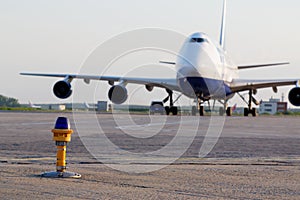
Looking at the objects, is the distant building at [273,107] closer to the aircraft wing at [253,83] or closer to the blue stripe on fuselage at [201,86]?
the aircraft wing at [253,83]

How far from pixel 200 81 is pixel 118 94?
578 cm

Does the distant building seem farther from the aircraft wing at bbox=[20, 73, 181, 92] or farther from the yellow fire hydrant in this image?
the yellow fire hydrant

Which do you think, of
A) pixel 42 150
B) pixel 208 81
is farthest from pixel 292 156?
pixel 208 81

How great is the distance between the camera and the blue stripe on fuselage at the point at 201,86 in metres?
34.7

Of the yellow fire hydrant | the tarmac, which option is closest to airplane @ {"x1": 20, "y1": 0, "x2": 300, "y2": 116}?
the tarmac

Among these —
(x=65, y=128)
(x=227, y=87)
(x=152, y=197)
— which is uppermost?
(x=227, y=87)

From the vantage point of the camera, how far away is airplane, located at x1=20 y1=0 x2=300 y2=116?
35.2 m

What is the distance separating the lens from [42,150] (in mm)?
10586

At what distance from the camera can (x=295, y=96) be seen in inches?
1558

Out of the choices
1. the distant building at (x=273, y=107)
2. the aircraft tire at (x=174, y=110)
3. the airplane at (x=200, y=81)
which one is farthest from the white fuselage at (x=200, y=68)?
the distant building at (x=273, y=107)

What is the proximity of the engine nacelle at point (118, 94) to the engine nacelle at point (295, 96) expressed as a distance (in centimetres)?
1029

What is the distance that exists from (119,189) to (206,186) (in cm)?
95

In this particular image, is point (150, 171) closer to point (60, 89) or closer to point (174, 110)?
point (60, 89)

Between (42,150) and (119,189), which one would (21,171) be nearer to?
(119,189)
